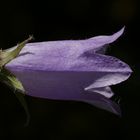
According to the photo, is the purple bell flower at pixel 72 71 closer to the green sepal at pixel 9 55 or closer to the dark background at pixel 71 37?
the green sepal at pixel 9 55

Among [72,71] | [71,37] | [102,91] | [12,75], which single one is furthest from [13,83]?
[71,37]

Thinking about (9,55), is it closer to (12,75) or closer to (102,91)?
(12,75)

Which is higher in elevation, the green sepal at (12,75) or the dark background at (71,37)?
the green sepal at (12,75)

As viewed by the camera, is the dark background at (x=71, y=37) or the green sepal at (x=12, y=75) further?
the dark background at (x=71, y=37)

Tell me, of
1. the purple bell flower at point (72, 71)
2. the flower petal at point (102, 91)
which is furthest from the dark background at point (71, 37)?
the flower petal at point (102, 91)

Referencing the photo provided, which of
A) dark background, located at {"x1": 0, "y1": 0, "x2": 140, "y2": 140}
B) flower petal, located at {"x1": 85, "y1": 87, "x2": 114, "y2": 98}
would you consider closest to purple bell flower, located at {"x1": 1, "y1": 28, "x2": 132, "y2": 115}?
flower petal, located at {"x1": 85, "y1": 87, "x2": 114, "y2": 98}

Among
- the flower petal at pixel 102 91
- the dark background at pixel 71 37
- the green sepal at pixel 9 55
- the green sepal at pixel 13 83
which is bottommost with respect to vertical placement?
the dark background at pixel 71 37
